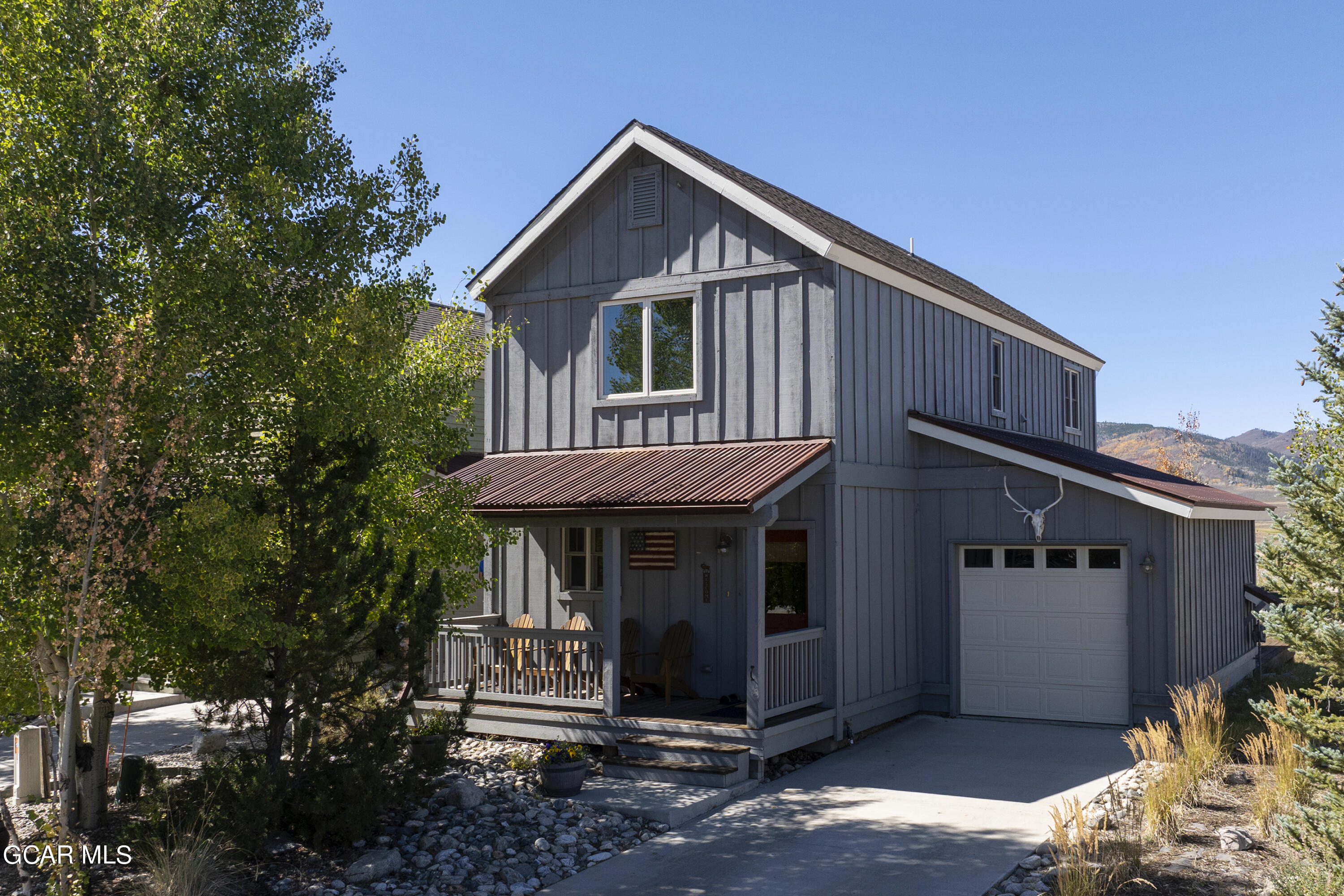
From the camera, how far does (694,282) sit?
14.0 meters

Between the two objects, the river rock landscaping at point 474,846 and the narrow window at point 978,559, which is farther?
the narrow window at point 978,559

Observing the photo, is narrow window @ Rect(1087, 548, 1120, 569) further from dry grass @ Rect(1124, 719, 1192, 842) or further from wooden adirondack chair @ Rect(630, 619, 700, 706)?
wooden adirondack chair @ Rect(630, 619, 700, 706)

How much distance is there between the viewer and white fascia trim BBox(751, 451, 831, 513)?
11086 millimetres

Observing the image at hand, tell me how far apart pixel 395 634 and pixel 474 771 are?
2.98 metres

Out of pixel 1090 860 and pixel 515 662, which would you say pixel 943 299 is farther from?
pixel 1090 860

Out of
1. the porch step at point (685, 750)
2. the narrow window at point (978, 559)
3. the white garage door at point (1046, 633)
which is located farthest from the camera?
the narrow window at point (978, 559)

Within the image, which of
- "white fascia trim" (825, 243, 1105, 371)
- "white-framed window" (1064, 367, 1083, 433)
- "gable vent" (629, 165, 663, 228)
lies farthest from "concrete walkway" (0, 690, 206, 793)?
"white-framed window" (1064, 367, 1083, 433)

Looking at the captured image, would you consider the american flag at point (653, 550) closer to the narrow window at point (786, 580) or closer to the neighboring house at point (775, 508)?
the neighboring house at point (775, 508)

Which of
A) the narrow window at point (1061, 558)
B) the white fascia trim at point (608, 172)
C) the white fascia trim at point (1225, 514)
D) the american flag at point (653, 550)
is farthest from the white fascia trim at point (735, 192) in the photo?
the white fascia trim at point (1225, 514)

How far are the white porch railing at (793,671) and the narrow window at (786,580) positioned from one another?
2.31 feet

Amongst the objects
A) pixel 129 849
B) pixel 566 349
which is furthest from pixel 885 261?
pixel 129 849

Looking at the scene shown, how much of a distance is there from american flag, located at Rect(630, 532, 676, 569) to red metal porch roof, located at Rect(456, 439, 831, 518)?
3.68 ft

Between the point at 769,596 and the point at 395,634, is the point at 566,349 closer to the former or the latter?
the point at 769,596

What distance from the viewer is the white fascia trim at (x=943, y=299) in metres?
13.4
